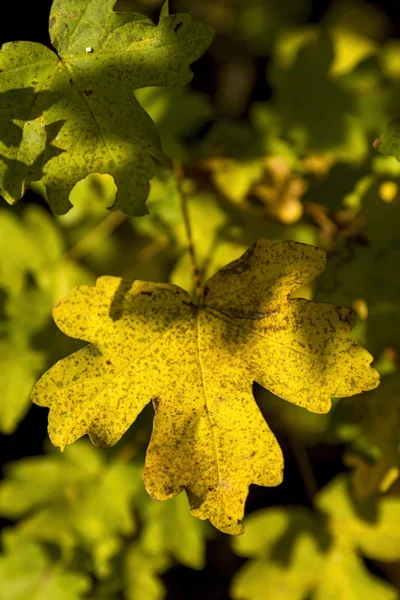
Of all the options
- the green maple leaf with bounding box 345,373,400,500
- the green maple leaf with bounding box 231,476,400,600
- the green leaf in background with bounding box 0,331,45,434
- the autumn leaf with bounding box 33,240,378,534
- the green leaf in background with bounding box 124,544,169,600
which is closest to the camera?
the autumn leaf with bounding box 33,240,378,534

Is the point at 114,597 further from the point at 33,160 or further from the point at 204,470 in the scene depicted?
the point at 33,160

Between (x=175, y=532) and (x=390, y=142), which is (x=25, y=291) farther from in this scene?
(x=390, y=142)

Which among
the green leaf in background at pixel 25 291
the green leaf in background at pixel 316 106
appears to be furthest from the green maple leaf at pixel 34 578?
the green leaf in background at pixel 316 106

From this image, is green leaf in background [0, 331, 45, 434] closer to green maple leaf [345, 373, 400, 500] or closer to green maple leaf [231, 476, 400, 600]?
green maple leaf [231, 476, 400, 600]

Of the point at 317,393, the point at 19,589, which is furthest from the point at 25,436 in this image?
the point at 317,393

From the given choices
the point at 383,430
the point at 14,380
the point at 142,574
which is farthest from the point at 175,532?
the point at 383,430

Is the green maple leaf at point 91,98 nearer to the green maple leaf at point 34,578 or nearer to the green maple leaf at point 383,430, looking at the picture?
the green maple leaf at point 383,430

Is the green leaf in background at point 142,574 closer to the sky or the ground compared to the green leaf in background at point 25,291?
closer to the ground

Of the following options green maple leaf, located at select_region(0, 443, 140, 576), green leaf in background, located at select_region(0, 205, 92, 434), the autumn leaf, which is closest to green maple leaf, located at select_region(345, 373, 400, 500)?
the autumn leaf
